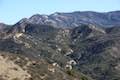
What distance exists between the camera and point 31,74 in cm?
7981

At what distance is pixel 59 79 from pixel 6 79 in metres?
15.2

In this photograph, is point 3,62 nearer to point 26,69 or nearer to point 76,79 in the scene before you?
point 26,69

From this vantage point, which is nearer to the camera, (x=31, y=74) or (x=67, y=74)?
(x=31, y=74)

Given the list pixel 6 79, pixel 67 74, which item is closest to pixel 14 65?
pixel 6 79

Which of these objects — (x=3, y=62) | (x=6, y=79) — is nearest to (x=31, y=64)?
(x=3, y=62)

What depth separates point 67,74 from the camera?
9331cm

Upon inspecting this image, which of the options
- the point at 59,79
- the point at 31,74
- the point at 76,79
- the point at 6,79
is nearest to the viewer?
the point at 6,79

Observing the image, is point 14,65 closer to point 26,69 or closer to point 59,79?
point 26,69

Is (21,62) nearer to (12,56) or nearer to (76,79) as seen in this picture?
Result: (12,56)

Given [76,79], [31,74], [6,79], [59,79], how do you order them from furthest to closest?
[76,79] < [59,79] < [31,74] < [6,79]

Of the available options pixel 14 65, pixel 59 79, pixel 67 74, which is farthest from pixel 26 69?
pixel 67 74

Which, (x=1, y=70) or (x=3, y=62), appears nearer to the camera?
(x=1, y=70)

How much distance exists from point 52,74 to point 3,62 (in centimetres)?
1124

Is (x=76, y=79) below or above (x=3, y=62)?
below
